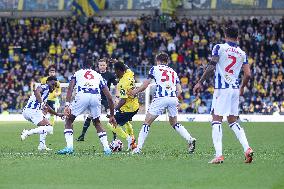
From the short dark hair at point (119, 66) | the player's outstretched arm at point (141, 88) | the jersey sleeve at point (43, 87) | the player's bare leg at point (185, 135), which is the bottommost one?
the player's bare leg at point (185, 135)

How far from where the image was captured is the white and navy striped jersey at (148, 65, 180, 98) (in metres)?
19.6

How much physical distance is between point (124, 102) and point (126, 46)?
1343 inches

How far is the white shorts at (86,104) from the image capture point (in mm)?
18859

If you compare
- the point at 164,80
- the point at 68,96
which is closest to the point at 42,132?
the point at 68,96

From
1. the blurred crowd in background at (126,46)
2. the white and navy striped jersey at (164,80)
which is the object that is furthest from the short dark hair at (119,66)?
the blurred crowd in background at (126,46)

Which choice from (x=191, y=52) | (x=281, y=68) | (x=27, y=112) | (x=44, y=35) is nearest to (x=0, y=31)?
(x=44, y=35)

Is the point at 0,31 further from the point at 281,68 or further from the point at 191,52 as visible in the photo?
the point at 281,68

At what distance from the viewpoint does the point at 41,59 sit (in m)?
54.6

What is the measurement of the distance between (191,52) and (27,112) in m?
32.1

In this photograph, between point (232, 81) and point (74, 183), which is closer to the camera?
point (74, 183)

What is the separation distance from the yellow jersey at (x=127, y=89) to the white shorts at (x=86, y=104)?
6.77ft

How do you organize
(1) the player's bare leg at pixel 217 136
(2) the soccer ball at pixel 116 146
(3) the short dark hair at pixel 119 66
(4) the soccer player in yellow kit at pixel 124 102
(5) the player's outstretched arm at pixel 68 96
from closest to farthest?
1. (1) the player's bare leg at pixel 217 136
2. (5) the player's outstretched arm at pixel 68 96
3. (2) the soccer ball at pixel 116 146
4. (3) the short dark hair at pixel 119 66
5. (4) the soccer player in yellow kit at pixel 124 102

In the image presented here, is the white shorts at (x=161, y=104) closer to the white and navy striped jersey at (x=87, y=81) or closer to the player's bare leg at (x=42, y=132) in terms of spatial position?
the white and navy striped jersey at (x=87, y=81)

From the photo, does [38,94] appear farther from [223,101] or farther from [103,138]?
[223,101]
